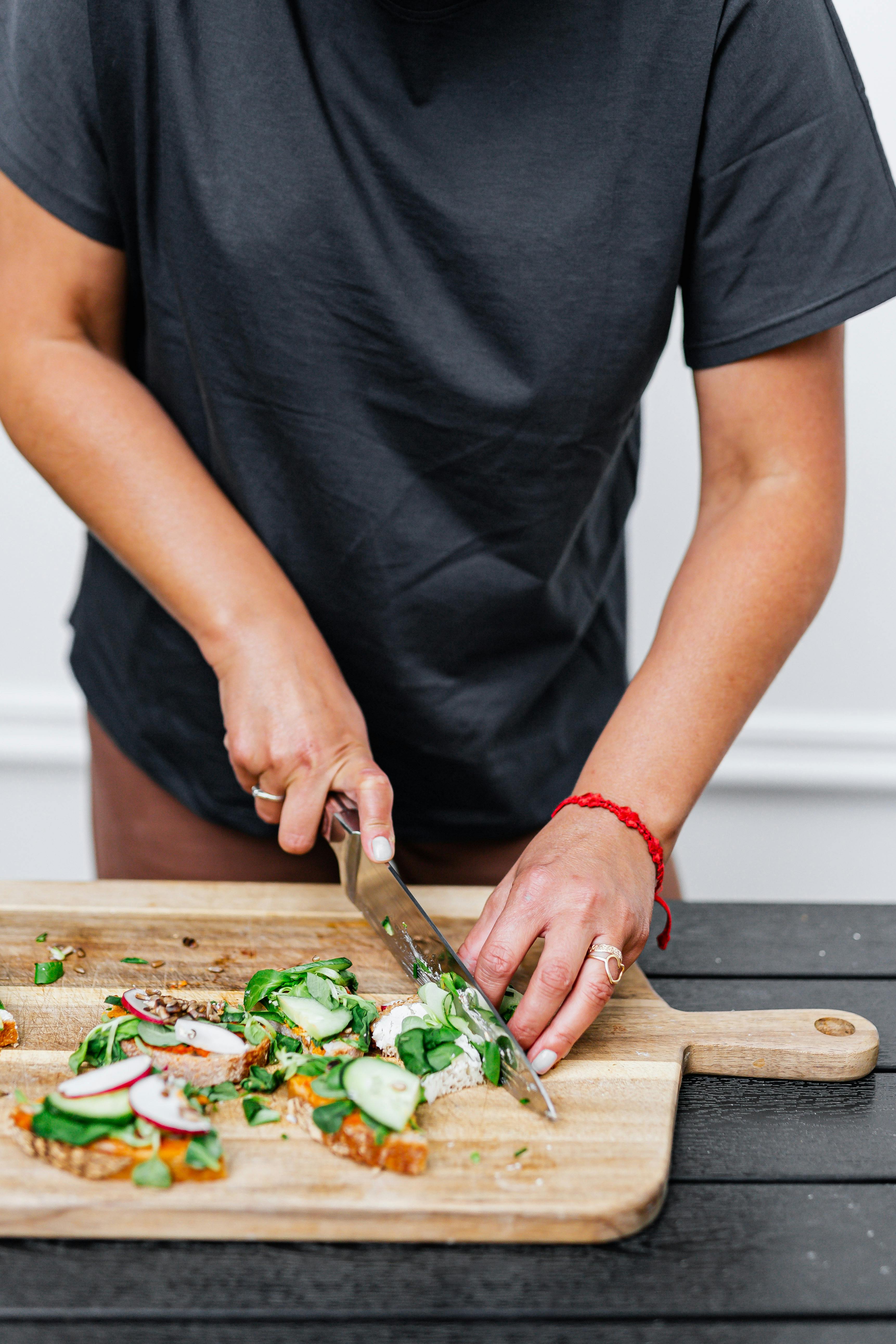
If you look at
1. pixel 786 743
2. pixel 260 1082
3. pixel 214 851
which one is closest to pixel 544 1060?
pixel 260 1082

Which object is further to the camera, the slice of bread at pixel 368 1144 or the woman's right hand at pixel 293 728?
the woman's right hand at pixel 293 728

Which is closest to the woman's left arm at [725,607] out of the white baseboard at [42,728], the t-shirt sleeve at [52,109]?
the t-shirt sleeve at [52,109]

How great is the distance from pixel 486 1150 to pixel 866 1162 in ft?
1.09

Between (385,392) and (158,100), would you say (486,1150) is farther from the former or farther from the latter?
(158,100)

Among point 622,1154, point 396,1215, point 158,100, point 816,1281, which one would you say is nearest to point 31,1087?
point 396,1215

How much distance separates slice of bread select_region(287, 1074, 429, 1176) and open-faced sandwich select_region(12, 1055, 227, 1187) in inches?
3.2

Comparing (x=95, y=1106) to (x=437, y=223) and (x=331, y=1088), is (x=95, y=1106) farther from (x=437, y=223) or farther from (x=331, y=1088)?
(x=437, y=223)

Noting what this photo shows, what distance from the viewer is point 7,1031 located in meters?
1.09

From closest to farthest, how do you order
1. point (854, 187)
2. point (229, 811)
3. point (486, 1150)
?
point (486, 1150) < point (854, 187) < point (229, 811)

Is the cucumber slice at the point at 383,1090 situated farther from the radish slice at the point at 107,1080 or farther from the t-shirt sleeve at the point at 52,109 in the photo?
the t-shirt sleeve at the point at 52,109

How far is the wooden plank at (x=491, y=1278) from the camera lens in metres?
0.85

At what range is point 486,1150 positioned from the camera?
99 cm

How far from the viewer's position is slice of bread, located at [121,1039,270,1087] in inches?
40.8

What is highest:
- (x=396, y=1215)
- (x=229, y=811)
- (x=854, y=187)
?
(x=854, y=187)
